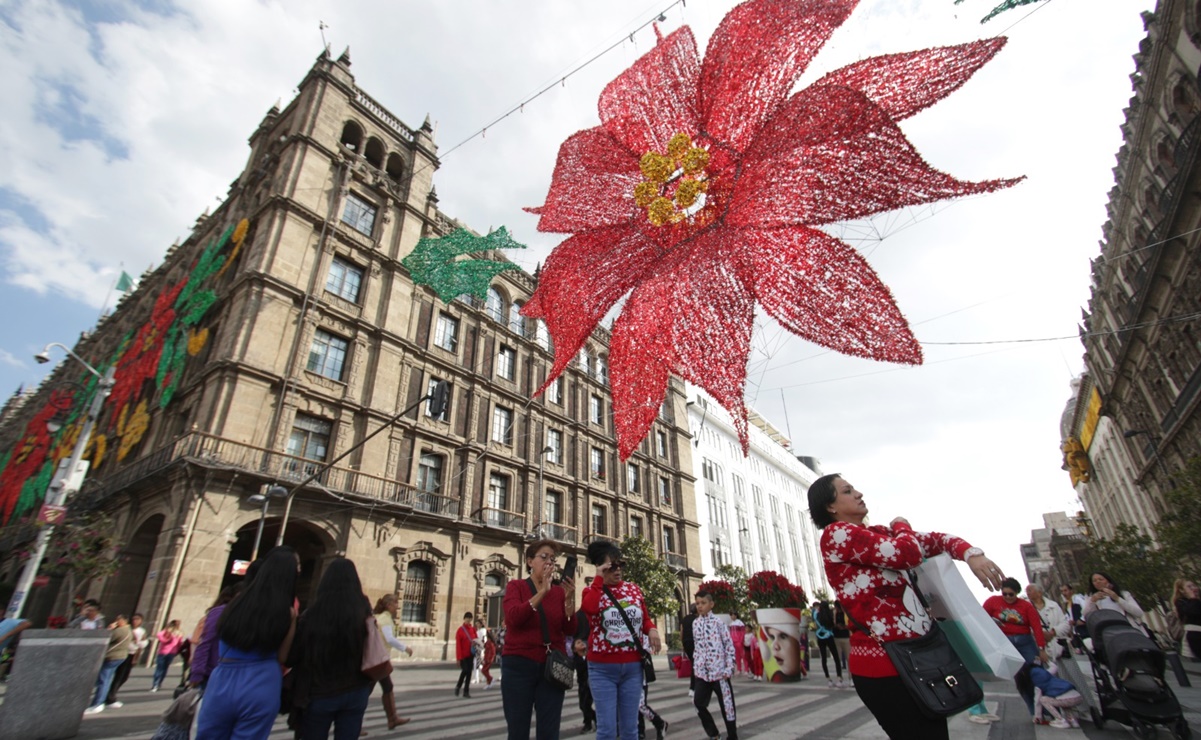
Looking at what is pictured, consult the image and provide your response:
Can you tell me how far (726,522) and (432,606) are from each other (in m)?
26.6

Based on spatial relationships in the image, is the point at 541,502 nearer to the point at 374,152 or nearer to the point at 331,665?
the point at 374,152

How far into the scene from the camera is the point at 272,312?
52.1ft

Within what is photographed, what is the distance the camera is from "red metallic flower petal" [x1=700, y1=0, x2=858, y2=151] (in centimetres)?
328

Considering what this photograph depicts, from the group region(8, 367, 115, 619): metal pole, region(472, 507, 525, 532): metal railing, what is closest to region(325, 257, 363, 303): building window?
region(8, 367, 115, 619): metal pole

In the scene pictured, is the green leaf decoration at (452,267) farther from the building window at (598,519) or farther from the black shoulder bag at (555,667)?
the building window at (598,519)

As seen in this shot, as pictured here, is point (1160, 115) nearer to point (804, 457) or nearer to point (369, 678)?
point (369, 678)

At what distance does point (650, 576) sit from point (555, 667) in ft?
64.2

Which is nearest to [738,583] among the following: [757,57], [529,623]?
[529,623]

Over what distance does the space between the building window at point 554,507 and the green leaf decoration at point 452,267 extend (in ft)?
52.0

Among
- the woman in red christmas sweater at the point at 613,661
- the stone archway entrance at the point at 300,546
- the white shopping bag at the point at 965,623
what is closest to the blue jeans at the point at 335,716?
the woman in red christmas sweater at the point at 613,661

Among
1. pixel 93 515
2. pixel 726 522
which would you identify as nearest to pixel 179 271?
pixel 93 515

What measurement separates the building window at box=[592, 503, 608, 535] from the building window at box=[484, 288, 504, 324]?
32.3ft

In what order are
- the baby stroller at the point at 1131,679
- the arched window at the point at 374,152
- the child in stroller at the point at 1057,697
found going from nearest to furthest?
the baby stroller at the point at 1131,679 < the child in stroller at the point at 1057,697 < the arched window at the point at 374,152

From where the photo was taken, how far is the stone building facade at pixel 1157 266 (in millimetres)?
14211
